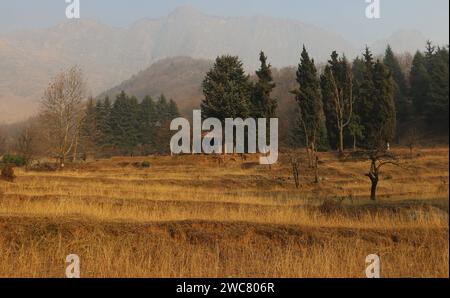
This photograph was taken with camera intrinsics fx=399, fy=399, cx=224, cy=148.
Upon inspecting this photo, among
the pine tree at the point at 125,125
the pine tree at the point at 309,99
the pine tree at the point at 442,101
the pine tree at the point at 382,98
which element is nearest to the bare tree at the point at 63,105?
the pine tree at the point at 309,99

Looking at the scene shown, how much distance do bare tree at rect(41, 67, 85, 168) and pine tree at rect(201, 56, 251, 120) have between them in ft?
64.4

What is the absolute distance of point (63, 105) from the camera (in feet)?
134

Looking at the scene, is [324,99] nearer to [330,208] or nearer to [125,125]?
[330,208]

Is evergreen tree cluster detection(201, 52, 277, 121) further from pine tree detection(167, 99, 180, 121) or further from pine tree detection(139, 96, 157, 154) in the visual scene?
pine tree detection(167, 99, 180, 121)

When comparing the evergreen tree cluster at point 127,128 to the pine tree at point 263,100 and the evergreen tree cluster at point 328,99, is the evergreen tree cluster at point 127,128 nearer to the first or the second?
the evergreen tree cluster at point 328,99

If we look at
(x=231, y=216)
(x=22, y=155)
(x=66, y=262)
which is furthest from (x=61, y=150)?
(x=66, y=262)

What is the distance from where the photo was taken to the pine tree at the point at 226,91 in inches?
2160

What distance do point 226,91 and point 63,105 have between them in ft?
74.9

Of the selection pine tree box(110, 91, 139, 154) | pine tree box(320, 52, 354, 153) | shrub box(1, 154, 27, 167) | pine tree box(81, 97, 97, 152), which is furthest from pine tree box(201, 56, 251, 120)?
pine tree box(110, 91, 139, 154)

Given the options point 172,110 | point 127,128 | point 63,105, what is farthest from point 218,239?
point 172,110

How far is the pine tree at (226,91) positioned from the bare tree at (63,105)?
19.6 metres
